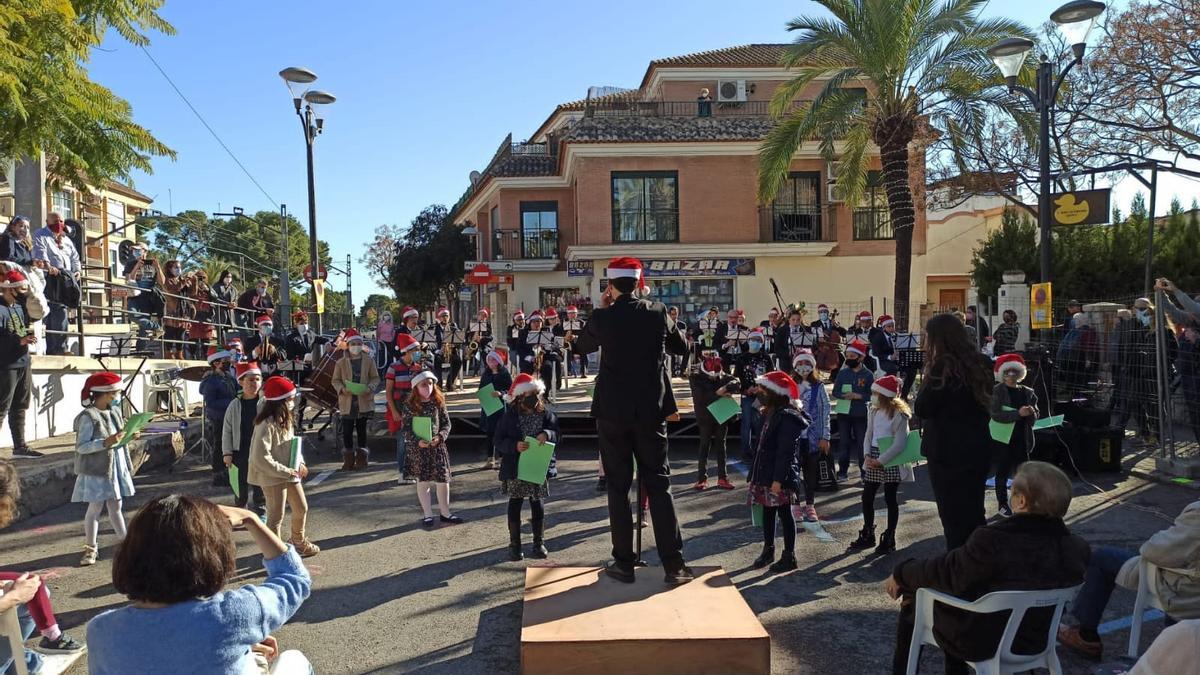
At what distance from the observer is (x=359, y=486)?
1038cm

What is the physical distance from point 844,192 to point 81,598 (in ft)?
63.7

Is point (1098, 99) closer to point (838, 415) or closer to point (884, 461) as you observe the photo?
point (838, 415)

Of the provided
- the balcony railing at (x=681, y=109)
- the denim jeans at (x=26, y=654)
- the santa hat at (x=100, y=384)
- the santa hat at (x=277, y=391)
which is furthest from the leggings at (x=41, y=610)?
the balcony railing at (x=681, y=109)

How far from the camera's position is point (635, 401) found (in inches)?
207

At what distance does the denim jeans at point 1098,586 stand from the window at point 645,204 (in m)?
24.6

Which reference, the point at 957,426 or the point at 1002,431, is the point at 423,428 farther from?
the point at 1002,431

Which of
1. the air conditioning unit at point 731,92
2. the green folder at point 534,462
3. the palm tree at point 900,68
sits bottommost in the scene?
the green folder at point 534,462

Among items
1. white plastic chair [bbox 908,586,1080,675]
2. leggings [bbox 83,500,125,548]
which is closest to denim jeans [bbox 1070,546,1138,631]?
white plastic chair [bbox 908,586,1080,675]

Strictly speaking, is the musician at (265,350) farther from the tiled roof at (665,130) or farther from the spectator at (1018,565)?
the tiled roof at (665,130)

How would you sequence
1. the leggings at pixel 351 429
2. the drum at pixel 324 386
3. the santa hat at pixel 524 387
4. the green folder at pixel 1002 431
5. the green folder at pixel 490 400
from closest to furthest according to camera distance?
the santa hat at pixel 524 387 → the green folder at pixel 1002 431 → the green folder at pixel 490 400 → the leggings at pixel 351 429 → the drum at pixel 324 386

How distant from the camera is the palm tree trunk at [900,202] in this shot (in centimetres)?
1845

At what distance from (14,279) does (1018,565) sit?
1038 cm

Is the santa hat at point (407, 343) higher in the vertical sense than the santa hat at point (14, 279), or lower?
lower

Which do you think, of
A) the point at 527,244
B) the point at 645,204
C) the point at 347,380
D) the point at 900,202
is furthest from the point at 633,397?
the point at 527,244
